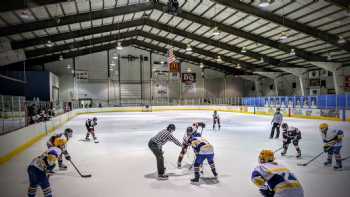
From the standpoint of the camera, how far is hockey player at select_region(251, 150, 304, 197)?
12.0 ft

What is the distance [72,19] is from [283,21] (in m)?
18.1

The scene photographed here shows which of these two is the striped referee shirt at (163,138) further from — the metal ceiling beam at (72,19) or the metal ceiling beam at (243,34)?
the metal ceiling beam at (243,34)

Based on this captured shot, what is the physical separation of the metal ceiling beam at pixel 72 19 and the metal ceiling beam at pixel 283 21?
8371 mm

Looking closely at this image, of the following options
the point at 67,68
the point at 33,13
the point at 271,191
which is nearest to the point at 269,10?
the point at 33,13

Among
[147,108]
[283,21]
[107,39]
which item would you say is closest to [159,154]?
[283,21]

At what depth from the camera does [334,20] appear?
23.9 metres

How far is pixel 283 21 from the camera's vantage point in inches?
993

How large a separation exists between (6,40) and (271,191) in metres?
29.5

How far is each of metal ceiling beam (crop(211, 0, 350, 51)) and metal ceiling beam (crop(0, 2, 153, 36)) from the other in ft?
27.5

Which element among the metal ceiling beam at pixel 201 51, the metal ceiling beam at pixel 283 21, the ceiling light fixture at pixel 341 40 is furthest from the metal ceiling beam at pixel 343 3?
the metal ceiling beam at pixel 201 51

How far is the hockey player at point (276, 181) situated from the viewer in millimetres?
3657

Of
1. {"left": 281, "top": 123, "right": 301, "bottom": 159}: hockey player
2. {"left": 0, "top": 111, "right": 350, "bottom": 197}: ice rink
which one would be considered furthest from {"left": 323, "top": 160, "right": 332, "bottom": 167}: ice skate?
{"left": 281, "top": 123, "right": 301, "bottom": 159}: hockey player

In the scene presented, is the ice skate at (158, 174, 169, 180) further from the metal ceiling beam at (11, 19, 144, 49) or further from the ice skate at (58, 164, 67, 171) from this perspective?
the metal ceiling beam at (11, 19, 144, 49)

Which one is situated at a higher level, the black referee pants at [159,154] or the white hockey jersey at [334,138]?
the white hockey jersey at [334,138]
